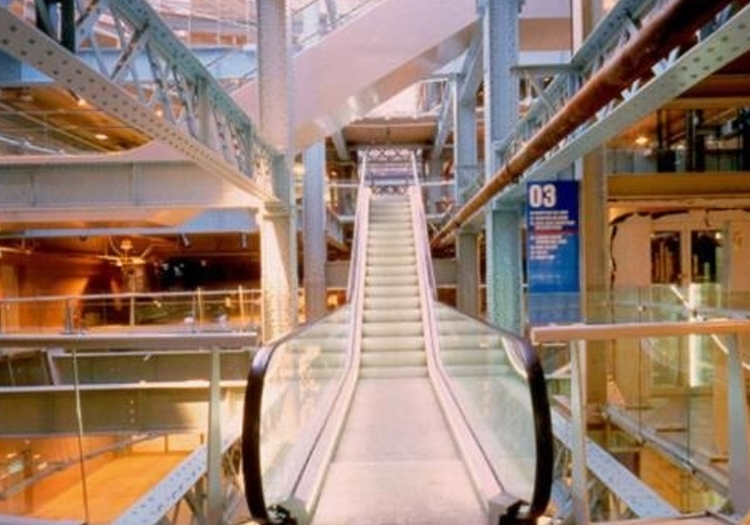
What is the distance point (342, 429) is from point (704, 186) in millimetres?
9155

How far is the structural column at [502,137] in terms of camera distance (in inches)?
407

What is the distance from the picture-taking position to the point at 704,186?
1193 cm

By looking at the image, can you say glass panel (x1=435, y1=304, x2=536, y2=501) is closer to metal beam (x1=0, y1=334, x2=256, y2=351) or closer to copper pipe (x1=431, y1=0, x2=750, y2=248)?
metal beam (x1=0, y1=334, x2=256, y2=351)

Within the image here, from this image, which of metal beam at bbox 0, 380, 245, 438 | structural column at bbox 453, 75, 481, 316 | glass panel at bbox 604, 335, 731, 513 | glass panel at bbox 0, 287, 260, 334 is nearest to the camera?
glass panel at bbox 604, 335, 731, 513

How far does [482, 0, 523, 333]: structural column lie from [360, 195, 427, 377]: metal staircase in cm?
143

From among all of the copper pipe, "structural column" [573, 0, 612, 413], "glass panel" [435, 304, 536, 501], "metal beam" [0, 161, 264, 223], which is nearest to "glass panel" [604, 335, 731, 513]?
"structural column" [573, 0, 612, 413]

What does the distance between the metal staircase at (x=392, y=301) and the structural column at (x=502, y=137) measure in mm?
1432

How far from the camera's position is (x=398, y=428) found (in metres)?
6.07

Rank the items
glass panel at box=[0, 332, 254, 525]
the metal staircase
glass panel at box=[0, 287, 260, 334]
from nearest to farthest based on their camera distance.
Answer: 1. the metal staircase
2. glass panel at box=[0, 332, 254, 525]
3. glass panel at box=[0, 287, 260, 334]

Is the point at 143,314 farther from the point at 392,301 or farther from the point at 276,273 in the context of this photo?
the point at 392,301

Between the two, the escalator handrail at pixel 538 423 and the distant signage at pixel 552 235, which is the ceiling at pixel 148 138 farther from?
the escalator handrail at pixel 538 423

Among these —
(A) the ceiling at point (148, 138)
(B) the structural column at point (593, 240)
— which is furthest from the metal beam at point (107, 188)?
(B) the structural column at point (593, 240)

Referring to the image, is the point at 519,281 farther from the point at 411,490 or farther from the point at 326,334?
the point at 411,490

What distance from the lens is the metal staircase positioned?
9047 millimetres
